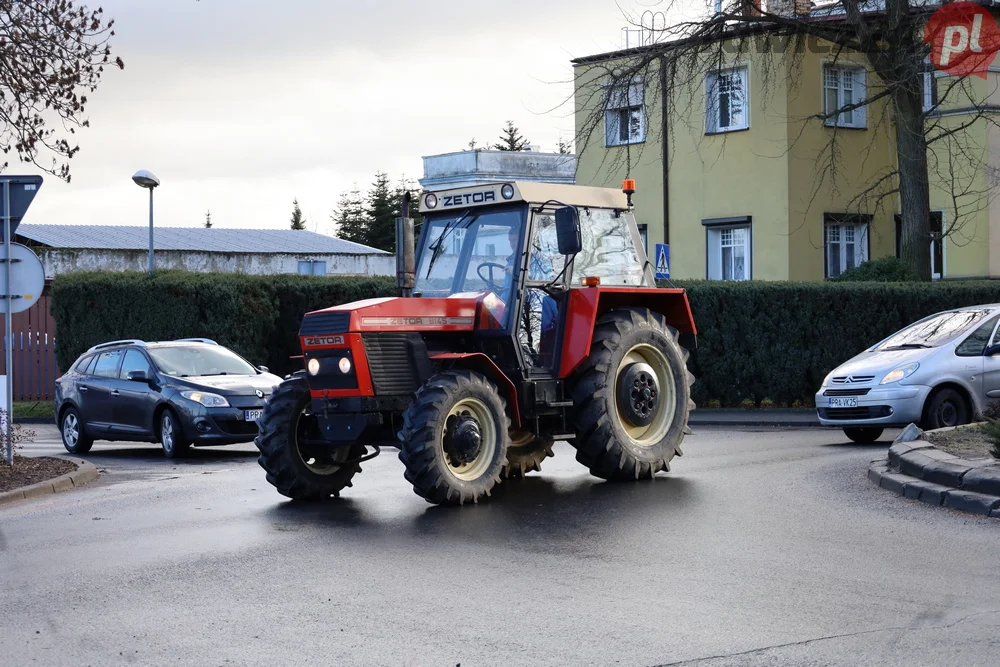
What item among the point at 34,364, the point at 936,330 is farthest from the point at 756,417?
the point at 34,364

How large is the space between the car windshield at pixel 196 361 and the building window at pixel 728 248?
19.8 meters

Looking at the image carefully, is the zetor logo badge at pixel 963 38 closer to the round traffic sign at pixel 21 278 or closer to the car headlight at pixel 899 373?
the car headlight at pixel 899 373

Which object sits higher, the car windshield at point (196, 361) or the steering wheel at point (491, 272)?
the steering wheel at point (491, 272)

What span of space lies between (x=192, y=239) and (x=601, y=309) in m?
50.5

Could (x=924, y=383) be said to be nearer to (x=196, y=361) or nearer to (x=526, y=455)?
(x=526, y=455)

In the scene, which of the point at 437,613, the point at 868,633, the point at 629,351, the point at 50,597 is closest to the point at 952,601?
the point at 868,633

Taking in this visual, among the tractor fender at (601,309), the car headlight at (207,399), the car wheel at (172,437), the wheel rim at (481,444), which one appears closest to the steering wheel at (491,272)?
the tractor fender at (601,309)

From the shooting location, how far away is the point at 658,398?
44.4 ft

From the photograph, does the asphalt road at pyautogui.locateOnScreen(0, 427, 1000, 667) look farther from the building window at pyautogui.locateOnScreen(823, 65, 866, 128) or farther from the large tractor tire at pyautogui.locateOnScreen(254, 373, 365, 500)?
the building window at pyautogui.locateOnScreen(823, 65, 866, 128)

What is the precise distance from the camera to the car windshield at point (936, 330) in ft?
57.4

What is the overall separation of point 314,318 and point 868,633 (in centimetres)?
652

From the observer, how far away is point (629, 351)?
1328cm

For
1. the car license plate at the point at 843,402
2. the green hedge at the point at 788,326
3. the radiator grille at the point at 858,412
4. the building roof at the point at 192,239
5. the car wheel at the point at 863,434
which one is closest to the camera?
the radiator grille at the point at 858,412

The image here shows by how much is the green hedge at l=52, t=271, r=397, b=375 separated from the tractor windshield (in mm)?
14293
